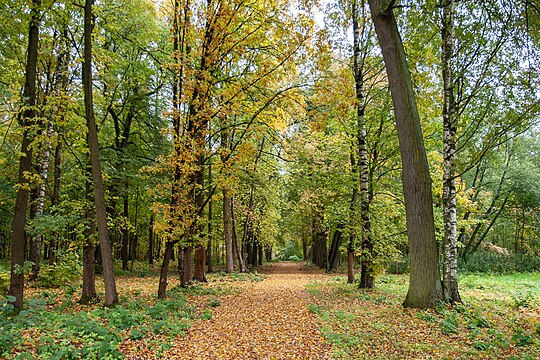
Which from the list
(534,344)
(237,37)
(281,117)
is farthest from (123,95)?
(534,344)

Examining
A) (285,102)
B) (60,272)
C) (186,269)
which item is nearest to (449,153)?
(285,102)

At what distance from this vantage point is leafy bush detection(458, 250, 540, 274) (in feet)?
72.8

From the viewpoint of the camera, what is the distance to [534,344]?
16.6 ft

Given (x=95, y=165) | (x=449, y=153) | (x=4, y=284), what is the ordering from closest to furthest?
(x=95, y=165)
(x=449, y=153)
(x=4, y=284)

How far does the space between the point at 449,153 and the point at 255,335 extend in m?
6.37

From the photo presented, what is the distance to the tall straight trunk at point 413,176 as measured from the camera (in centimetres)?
692

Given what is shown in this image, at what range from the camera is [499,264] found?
2252 centimetres

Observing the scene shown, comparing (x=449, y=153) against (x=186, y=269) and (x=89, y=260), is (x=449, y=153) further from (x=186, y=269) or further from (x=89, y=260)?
(x=89, y=260)

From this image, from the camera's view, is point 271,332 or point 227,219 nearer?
point 271,332

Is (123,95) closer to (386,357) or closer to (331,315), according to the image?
(331,315)

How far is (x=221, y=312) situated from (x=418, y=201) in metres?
5.42

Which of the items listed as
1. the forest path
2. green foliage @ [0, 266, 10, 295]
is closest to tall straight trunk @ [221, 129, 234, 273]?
the forest path

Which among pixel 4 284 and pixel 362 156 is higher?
pixel 362 156

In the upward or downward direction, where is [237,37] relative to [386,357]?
upward
